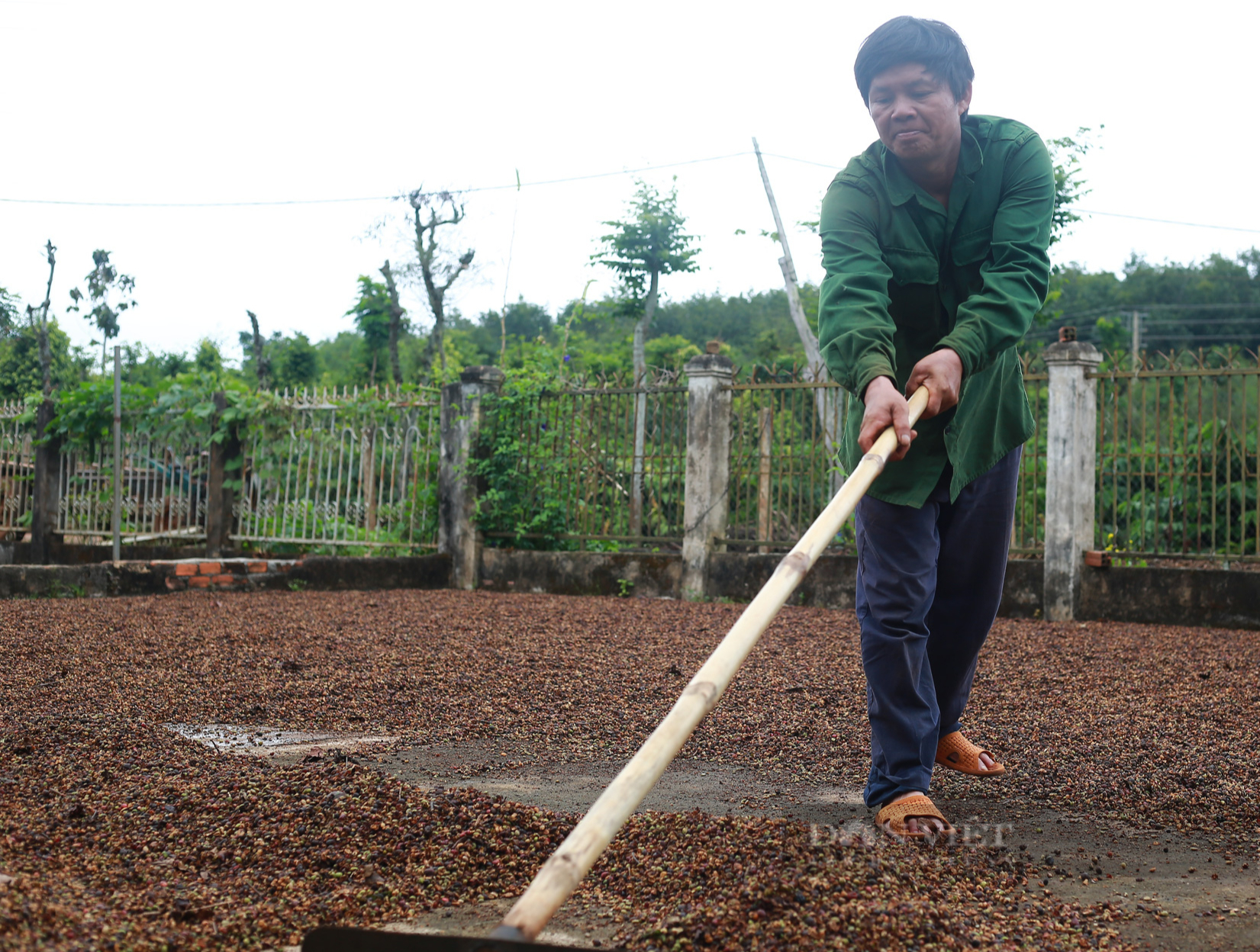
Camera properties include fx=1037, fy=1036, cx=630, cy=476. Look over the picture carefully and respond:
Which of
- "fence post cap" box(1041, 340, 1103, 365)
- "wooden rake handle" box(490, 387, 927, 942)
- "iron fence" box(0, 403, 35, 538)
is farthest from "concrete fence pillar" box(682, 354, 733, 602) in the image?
"iron fence" box(0, 403, 35, 538)

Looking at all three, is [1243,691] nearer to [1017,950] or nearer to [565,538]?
[1017,950]

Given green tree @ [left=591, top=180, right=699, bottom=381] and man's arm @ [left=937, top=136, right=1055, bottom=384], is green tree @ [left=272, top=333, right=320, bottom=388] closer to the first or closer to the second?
green tree @ [left=591, top=180, right=699, bottom=381]

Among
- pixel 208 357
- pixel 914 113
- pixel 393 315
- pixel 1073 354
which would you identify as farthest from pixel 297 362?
pixel 914 113

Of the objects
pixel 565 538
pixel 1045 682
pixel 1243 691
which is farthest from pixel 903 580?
pixel 565 538

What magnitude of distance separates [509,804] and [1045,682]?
10.3 ft

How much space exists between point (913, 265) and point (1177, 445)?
19.0 ft

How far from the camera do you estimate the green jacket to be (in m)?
2.47

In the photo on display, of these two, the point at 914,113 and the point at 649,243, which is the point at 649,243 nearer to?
the point at 649,243

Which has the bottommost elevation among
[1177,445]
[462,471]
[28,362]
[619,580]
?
[619,580]

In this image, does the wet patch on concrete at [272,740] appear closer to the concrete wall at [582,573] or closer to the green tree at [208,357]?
the concrete wall at [582,573]

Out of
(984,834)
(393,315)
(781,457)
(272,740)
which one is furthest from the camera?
Result: (393,315)

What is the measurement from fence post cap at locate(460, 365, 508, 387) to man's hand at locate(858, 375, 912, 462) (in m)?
7.16

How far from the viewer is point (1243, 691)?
176 inches

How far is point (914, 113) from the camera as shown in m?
2.45
